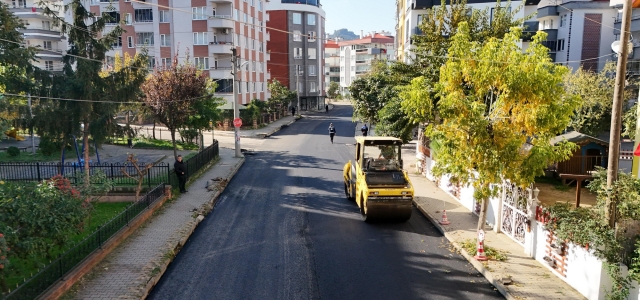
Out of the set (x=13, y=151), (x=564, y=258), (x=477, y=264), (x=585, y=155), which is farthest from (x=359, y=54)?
(x=564, y=258)

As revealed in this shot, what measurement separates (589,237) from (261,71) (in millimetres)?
49962

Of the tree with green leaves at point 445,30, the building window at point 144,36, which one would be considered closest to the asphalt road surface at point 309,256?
the tree with green leaves at point 445,30

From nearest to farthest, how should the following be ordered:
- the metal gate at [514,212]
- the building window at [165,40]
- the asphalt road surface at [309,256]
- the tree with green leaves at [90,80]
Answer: the asphalt road surface at [309,256], the metal gate at [514,212], the tree with green leaves at [90,80], the building window at [165,40]

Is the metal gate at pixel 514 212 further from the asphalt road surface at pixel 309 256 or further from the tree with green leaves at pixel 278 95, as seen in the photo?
the tree with green leaves at pixel 278 95

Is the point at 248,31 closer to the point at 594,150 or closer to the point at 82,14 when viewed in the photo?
the point at 82,14

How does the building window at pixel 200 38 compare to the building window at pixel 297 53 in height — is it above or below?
below

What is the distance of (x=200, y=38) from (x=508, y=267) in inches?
1627

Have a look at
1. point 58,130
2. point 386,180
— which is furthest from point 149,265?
point 58,130

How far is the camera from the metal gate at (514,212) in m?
11.9

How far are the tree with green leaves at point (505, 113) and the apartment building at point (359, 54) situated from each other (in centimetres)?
9374

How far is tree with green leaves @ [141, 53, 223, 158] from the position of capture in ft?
75.3

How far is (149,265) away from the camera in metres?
11.0

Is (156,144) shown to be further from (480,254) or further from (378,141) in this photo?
(480,254)

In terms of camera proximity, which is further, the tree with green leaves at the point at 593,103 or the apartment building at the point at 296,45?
the apartment building at the point at 296,45
